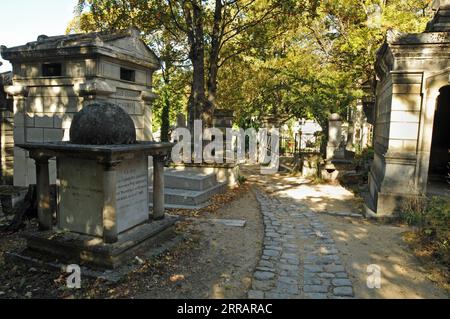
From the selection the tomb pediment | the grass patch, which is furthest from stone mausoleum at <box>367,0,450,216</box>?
the tomb pediment

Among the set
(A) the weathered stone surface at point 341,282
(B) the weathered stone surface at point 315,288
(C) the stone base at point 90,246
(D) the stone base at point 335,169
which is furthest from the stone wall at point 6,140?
(D) the stone base at point 335,169

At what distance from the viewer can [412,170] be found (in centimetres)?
827

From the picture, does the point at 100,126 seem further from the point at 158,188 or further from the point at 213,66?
the point at 213,66

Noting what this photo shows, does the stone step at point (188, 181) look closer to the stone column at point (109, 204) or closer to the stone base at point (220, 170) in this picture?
the stone base at point (220, 170)

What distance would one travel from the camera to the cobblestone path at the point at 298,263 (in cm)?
466

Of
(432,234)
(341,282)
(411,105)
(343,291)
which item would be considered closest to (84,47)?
(341,282)

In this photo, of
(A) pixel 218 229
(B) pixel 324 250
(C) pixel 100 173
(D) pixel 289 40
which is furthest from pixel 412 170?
(D) pixel 289 40

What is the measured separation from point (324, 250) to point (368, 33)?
11421mm

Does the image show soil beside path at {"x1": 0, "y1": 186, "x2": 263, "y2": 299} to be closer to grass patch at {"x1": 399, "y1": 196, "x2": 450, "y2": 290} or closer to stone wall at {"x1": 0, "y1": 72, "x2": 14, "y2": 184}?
grass patch at {"x1": 399, "y1": 196, "x2": 450, "y2": 290}

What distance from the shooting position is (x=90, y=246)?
16.6 ft

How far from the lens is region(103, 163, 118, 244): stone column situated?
502 cm

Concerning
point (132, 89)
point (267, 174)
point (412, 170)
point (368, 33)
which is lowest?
point (267, 174)

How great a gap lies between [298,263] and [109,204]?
3.31 m
